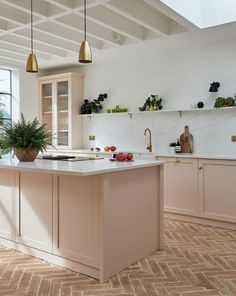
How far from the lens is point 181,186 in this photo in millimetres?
4570

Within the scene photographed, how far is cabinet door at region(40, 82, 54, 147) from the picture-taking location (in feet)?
21.6

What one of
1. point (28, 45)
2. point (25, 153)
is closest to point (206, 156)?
point (25, 153)

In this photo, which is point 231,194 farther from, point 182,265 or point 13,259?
point 13,259

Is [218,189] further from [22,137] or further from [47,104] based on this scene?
[47,104]

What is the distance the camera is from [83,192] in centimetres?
278

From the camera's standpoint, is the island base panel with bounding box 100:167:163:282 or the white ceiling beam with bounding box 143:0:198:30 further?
the white ceiling beam with bounding box 143:0:198:30

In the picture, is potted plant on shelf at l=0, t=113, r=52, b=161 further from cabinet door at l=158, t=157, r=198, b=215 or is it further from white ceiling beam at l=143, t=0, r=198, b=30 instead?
cabinet door at l=158, t=157, r=198, b=215

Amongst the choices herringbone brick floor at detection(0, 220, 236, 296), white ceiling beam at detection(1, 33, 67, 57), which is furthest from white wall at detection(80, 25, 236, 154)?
herringbone brick floor at detection(0, 220, 236, 296)

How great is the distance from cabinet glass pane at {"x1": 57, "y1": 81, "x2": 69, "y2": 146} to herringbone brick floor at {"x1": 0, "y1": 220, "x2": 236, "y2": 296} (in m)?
3.27

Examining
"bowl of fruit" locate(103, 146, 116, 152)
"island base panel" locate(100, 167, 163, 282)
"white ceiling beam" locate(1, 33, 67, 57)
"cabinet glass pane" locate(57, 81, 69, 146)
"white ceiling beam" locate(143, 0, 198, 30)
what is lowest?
"island base panel" locate(100, 167, 163, 282)

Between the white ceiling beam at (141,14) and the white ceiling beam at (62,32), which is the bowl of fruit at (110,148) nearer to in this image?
the white ceiling beam at (62,32)

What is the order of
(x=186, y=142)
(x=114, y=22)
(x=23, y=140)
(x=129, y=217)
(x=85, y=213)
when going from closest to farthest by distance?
(x=85, y=213) → (x=129, y=217) → (x=23, y=140) → (x=114, y=22) → (x=186, y=142)

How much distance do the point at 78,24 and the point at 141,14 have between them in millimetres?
860

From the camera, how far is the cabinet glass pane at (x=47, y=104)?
6.59m
